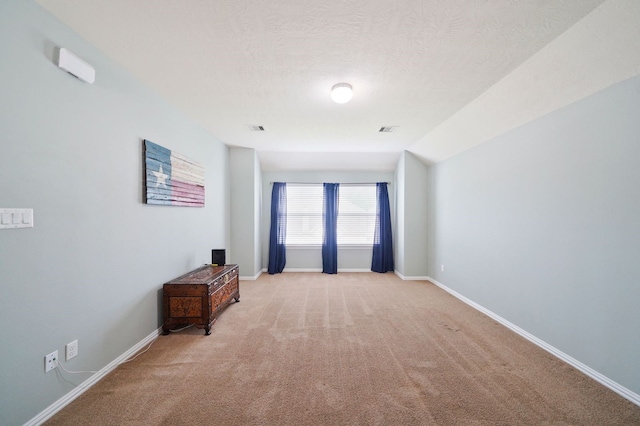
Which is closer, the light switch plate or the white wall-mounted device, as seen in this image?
the light switch plate

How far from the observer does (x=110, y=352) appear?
2041 mm

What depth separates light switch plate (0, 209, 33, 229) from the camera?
133cm

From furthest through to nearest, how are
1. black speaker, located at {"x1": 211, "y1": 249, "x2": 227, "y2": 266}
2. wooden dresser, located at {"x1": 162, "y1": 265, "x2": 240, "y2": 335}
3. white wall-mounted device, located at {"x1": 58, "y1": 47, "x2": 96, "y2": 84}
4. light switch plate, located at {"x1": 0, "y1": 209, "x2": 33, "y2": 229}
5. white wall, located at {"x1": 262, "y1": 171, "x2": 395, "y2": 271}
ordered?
white wall, located at {"x1": 262, "y1": 171, "x2": 395, "y2": 271}
black speaker, located at {"x1": 211, "y1": 249, "x2": 227, "y2": 266}
wooden dresser, located at {"x1": 162, "y1": 265, "x2": 240, "y2": 335}
white wall-mounted device, located at {"x1": 58, "y1": 47, "x2": 96, "y2": 84}
light switch plate, located at {"x1": 0, "y1": 209, "x2": 33, "y2": 229}

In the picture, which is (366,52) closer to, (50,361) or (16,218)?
(16,218)

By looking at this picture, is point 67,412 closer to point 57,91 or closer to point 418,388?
point 57,91

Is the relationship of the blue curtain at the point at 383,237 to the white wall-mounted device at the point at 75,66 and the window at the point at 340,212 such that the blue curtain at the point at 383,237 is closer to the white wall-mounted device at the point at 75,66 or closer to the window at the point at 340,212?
the window at the point at 340,212

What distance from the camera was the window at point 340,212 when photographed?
5715mm

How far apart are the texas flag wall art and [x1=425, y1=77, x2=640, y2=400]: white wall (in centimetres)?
391

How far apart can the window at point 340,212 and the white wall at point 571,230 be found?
2.50 m

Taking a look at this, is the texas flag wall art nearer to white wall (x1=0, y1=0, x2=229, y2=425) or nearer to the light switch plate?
white wall (x1=0, y1=0, x2=229, y2=425)

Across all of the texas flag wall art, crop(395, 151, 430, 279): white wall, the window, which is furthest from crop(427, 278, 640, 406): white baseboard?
the texas flag wall art

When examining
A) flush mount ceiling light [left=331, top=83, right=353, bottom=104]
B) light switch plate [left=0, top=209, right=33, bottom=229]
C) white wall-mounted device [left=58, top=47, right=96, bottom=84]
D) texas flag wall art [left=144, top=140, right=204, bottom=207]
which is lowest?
light switch plate [left=0, top=209, right=33, bottom=229]

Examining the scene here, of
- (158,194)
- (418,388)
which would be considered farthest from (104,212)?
(418,388)

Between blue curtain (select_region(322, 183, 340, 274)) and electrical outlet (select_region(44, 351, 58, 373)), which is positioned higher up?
blue curtain (select_region(322, 183, 340, 274))
